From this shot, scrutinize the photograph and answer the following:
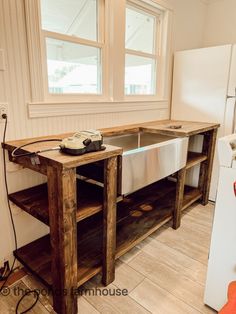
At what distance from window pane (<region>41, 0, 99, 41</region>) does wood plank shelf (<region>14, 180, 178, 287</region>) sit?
150 cm

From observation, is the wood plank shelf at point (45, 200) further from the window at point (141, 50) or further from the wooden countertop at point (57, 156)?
the window at point (141, 50)

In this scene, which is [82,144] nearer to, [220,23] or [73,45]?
[73,45]

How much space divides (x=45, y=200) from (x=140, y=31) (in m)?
2.01

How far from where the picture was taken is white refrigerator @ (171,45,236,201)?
A: 2389 mm

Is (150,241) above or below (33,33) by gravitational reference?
below

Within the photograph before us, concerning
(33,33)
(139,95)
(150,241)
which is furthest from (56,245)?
(139,95)

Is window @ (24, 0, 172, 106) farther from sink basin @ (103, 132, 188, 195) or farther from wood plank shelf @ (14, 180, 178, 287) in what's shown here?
wood plank shelf @ (14, 180, 178, 287)

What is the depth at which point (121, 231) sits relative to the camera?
6.11 ft

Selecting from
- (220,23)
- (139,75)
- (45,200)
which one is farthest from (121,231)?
(220,23)

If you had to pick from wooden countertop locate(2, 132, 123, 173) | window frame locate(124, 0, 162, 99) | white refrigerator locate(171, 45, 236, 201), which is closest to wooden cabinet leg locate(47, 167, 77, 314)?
wooden countertop locate(2, 132, 123, 173)

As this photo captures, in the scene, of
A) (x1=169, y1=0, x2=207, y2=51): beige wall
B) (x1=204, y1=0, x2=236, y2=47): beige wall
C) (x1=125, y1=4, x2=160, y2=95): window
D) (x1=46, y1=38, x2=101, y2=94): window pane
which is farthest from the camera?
(x1=204, y1=0, x2=236, y2=47): beige wall

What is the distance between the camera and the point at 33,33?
4.85ft

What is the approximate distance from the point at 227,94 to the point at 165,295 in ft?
6.45

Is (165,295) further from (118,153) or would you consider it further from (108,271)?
(118,153)
